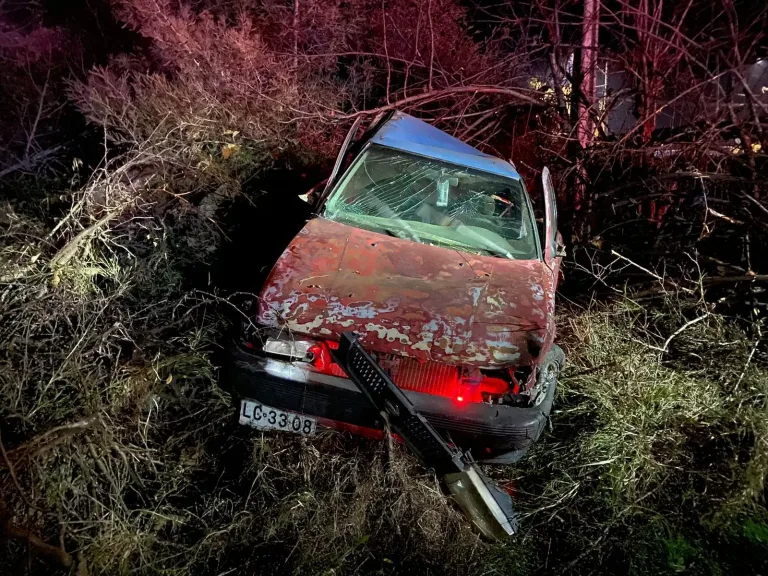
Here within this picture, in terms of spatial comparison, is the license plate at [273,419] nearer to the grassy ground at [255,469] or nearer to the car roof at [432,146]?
the grassy ground at [255,469]

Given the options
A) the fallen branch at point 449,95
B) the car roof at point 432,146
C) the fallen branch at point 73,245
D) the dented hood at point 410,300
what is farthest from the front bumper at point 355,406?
the fallen branch at point 449,95

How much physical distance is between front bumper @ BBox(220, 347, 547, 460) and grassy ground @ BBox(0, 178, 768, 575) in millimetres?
260

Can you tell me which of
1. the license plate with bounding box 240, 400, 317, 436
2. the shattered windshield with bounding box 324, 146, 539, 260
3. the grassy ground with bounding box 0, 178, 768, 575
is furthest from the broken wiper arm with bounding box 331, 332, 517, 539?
the shattered windshield with bounding box 324, 146, 539, 260

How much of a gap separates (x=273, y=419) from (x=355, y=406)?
1.57ft

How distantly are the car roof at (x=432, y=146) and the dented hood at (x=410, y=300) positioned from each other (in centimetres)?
107

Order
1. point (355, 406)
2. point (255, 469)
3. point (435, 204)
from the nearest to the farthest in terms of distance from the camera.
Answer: point (355, 406)
point (255, 469)
point (435, 204)

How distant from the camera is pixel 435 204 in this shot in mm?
4141

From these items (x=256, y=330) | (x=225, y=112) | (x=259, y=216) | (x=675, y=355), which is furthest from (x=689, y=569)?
(x=225, y=112)

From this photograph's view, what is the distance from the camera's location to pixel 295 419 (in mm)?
2945

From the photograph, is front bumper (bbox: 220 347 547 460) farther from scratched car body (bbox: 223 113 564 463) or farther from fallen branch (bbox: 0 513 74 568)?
fallen branch (bbox: 0 513 74 568)

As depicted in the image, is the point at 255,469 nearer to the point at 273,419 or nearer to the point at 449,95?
the point at 273,419

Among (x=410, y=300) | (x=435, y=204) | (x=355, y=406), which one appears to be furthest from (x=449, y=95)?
(x=355, y=406)

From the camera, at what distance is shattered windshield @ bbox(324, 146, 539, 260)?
384cm

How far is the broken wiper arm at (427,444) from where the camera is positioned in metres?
2.52
